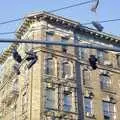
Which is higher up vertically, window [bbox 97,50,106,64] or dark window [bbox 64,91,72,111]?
window [bbox 97,50,106,64]

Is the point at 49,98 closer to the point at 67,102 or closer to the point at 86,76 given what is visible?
the point at 67,102

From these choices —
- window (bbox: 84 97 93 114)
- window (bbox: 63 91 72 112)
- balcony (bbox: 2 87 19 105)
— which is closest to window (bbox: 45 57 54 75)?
window (bbox: 63 91 72 112)

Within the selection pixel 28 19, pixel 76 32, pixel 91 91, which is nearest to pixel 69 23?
pixel 76 32

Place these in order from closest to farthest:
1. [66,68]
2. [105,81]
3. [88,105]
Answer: [88,105] < [66,68] < [105,81]

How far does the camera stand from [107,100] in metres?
36.9

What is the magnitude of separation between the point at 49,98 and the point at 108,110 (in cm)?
642

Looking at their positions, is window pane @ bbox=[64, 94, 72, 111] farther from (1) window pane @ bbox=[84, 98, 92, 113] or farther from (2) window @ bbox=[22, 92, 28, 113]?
(2) window @ bbox=[22, 92, 28, 113]

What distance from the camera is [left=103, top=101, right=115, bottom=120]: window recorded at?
3611 centimetres

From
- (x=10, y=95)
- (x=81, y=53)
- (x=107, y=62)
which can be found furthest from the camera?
(x=10, y=95)

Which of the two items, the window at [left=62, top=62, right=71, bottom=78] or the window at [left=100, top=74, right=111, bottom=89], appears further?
the window at [left=100, top=74, right=111, bottom=89]

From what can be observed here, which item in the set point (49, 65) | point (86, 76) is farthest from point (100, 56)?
point (49, 65)

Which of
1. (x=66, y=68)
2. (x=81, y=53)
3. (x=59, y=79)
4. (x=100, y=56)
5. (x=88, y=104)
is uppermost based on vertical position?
(x=100, y=56)

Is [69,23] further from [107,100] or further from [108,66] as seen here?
[107,100]

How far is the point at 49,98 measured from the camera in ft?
110
